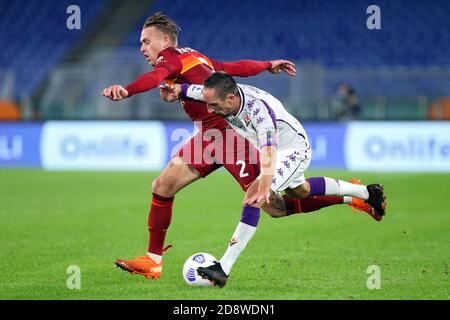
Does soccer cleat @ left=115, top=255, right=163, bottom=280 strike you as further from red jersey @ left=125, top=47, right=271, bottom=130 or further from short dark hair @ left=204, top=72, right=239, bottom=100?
short dark hair @ left=204, top=72, right=239, bottom=100

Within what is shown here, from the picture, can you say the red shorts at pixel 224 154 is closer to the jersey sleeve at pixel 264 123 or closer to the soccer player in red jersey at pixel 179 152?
the soccer player in red jersey at pixel 179 152

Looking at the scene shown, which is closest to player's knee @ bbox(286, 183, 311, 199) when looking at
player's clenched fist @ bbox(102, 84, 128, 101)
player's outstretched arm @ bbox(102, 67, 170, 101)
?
player's outstretched arm @ bbox(102, 67, 170, 101)

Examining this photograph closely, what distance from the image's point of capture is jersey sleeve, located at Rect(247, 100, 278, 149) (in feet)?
21.6

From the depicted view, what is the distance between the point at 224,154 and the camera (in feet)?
23.8

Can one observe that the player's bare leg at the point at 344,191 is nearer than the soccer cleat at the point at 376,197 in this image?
Yes

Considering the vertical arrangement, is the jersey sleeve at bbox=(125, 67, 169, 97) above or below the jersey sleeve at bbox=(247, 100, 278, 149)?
above

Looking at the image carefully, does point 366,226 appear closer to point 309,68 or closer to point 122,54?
point 309,68

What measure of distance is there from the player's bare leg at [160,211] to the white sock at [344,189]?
125 centimetres

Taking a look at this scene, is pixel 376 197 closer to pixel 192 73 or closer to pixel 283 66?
pixel 283 66

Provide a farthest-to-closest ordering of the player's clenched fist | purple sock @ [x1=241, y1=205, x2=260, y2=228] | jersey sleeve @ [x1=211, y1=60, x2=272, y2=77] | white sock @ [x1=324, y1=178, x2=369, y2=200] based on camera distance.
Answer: white sock @ [x1=324, y1=178, x2=369, y2=200] < jersey sleeve @ [x1=211, y1=60, x2=272, y2=77] < purple sock @ [x1=241, y1=205, x2=260, y2=228] < the player's clenched fist

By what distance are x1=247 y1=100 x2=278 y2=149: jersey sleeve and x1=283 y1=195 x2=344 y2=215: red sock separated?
4.50 feet

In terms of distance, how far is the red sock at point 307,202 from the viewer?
7973mm

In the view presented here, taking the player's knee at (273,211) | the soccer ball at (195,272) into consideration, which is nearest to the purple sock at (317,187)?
the player's knee at (273,211)

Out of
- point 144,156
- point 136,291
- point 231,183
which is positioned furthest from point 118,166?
point 136,291
